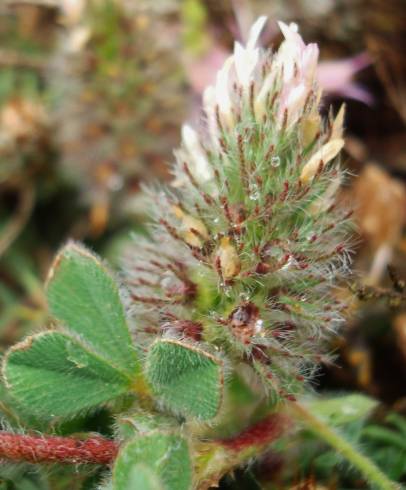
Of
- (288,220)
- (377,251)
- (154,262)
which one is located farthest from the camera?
(377,251)

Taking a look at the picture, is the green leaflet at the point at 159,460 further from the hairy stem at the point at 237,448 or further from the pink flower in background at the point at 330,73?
the pink flower in background at the point at 330,73

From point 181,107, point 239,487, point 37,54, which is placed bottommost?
point 239,487

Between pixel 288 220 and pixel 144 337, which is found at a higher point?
pixel 288 220

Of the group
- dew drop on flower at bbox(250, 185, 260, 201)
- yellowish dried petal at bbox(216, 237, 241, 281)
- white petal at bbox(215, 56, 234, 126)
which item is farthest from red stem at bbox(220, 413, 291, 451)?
white petal at bbox(215, 56, 234, 126)

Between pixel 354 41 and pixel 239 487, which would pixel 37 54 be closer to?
pixel 354 41

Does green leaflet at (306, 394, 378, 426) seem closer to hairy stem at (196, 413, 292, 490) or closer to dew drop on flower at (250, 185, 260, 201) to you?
hairy stem at (196, 413, 292, 490)

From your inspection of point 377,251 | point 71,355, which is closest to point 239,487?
point 71,355

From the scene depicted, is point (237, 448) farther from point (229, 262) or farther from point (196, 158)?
point (196, 158)
